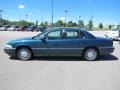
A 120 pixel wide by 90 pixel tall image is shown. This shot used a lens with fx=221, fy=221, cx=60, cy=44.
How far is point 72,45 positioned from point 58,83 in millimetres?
4035

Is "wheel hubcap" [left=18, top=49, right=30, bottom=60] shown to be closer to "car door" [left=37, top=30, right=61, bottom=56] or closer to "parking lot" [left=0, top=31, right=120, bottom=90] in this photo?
"car door" [left=37, top=30, right=61, bottom=56]

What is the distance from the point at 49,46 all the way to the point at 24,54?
47.9 inches

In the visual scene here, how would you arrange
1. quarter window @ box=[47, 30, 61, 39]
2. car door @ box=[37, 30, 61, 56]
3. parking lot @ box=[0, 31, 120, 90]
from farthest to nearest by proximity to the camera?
1. quarter window @ box=[47, 30, 61, 39]
2. car door @ box=[37, 30, 61, 56]
3. parking lot @ box=[0, 31, 120, 90]

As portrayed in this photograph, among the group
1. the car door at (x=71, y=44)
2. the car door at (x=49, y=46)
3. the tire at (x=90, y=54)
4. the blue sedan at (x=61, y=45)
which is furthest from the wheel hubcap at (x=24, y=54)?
the tire at (x=90, y=54)

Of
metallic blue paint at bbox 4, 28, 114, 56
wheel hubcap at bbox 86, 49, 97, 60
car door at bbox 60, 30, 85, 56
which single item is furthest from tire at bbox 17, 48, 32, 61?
wheel hubcap at bbox 86, 49, 97, 60

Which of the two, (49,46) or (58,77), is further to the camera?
(49,46)

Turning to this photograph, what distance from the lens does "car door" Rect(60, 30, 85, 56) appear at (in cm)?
1012

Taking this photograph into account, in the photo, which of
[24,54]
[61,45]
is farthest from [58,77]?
[24,54]

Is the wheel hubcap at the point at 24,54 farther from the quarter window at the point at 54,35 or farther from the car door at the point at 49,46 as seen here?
the quarter window at the point at 54,35

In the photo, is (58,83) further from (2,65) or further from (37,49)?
(37,49)

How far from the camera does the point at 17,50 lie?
1025 centimetres

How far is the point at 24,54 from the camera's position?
10180 mm

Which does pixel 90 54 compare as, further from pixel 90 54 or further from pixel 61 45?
pixel 61 45

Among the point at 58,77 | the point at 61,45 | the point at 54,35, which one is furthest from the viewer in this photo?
the point at 54,35
